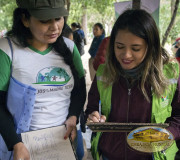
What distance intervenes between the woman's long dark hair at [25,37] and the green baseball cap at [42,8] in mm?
76

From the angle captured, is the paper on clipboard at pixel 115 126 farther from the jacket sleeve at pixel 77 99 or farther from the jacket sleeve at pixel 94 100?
the jacket sleeve at pixel 77 99

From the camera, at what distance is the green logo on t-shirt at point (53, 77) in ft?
4.15

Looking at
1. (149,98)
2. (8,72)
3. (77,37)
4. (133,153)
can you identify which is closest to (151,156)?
(133,153)

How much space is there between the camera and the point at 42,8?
116 cm

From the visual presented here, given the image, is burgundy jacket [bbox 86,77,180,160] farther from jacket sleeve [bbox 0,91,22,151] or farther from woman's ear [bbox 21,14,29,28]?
woman's ear [bbox 21,14,29,28]

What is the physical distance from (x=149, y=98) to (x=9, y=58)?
0.89 metres

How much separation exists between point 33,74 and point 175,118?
94cm

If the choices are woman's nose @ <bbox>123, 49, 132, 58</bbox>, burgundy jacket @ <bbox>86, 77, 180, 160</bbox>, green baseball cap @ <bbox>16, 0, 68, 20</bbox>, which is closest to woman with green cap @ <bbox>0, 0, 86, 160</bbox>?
green baseball cap @ <bbox>16, 0, 68, 20</bbox>

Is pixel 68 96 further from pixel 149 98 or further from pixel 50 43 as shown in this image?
pixel 149 98

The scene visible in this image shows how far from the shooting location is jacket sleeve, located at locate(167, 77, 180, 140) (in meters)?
1.18

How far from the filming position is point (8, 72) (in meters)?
1.20

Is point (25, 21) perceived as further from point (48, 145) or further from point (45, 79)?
point (48, 145)

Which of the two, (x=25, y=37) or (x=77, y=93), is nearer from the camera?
(x=25, y=37)

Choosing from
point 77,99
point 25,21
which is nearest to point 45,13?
point 25,21
